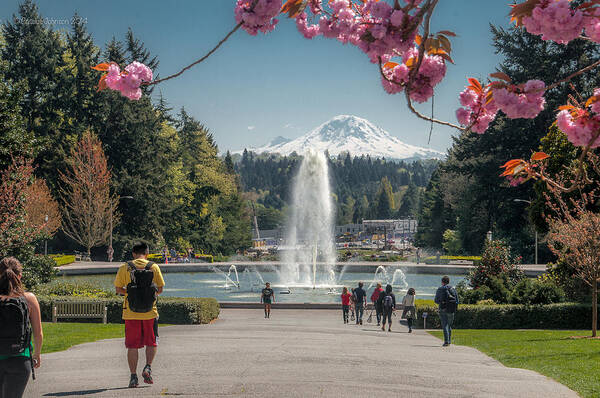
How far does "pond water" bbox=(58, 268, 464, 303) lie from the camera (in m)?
36.6

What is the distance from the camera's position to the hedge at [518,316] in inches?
891

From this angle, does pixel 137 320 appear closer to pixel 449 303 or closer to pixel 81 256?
pixel 449 303

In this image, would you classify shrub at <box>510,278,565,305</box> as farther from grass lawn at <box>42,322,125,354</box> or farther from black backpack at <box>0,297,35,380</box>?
black backpack at <box>0,297,35,380</box>

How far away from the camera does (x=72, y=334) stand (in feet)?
60.4

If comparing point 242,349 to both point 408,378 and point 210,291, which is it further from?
point 210,291

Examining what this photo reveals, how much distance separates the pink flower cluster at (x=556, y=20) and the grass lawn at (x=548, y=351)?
803 centimetres

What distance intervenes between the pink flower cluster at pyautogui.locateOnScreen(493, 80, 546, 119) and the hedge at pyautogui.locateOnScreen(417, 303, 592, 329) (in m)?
19.6

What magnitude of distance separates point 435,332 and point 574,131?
17.9 meters

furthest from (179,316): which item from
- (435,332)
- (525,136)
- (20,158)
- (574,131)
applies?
(525,136)

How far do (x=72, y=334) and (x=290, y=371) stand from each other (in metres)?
9.79

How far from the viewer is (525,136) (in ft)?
184

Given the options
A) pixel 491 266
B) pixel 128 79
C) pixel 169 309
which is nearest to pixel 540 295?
pixel 491 266

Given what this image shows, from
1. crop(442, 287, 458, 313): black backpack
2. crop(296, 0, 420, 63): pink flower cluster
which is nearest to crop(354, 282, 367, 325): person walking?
crop(442, 287, 458, 313): black backpack

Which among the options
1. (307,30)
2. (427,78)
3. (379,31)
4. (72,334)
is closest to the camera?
(379,31)
